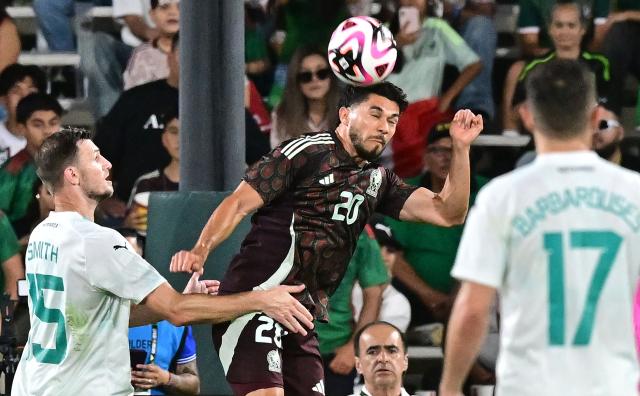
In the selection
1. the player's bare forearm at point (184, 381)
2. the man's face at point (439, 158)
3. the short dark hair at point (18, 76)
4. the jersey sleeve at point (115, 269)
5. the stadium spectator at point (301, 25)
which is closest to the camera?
the jersey sleeve at point (115, 269)

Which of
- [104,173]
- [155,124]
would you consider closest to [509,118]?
[155,124]

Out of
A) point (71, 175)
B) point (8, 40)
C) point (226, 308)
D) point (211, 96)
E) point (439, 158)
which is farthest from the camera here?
point (8, 40)

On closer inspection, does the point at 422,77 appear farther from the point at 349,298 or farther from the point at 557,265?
the point at 557,265

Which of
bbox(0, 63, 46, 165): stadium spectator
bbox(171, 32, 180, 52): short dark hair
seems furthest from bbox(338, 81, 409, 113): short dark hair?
bbox(0, 63, 46, 165): stadium spectator

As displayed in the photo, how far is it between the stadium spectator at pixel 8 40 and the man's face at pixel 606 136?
4.86 metres

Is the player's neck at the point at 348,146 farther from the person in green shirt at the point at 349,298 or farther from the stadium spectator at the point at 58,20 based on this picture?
the stadium spectator at the point at 58,20

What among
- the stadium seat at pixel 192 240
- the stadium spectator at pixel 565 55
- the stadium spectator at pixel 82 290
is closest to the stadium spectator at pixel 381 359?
the stadium seat at pixel 192 240

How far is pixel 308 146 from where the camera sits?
18.6 ft

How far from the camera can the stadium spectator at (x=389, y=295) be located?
28.7ft

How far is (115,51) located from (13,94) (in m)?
0.92

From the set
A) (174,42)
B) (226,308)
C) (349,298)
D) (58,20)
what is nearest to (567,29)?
(349,298)

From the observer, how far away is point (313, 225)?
5.68 meters

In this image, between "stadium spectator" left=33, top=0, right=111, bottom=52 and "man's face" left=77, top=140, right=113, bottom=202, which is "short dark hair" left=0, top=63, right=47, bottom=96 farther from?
"man's face" left=77, top=140, right=113, bottom=202

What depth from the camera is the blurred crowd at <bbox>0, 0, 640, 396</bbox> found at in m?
9.04
